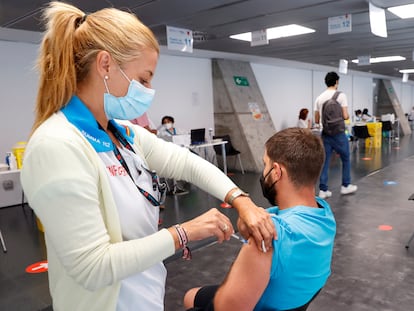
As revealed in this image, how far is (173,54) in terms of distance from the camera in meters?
6.42

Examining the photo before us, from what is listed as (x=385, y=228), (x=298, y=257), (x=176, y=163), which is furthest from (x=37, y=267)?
(x=385, y=228)

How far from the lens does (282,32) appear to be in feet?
15.9

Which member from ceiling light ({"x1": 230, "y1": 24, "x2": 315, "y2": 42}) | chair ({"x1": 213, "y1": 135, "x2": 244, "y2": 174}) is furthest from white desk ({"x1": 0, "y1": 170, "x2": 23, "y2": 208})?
ceiling light ({"x1": 230, "y1": 24, "x2": 315, "y2": 42})

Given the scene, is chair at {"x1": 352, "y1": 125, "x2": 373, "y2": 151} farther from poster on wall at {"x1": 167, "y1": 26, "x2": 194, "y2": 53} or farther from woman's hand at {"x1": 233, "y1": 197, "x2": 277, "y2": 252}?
woman's hand at {"x1": 233, "y1": 197, "x2": 277, "y2": 252}

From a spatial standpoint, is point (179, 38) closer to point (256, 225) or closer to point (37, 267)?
point (37, 267)

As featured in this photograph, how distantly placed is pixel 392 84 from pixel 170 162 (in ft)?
54.1

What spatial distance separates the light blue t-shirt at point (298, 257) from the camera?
0.94 metres

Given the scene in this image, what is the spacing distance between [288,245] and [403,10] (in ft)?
13.1

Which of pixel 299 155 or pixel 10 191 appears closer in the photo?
pixel 299 155

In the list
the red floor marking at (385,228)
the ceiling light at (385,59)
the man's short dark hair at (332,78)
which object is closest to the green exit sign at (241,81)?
the ceiling light at (385,59)

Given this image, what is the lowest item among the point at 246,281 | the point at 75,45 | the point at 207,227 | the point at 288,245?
the point at 246,281

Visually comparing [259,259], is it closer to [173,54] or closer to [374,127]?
[173,54]

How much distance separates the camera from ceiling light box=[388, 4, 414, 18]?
3.69 metres

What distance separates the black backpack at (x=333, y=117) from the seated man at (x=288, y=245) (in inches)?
131
